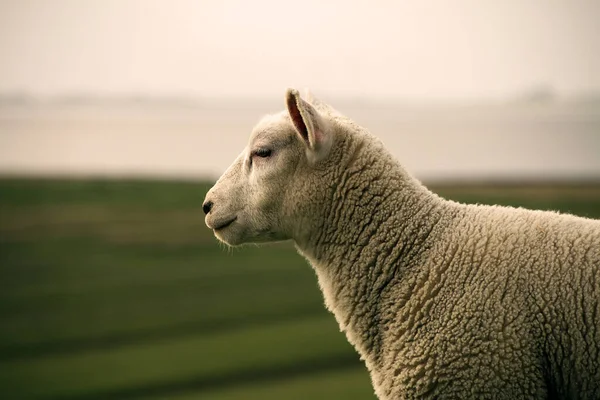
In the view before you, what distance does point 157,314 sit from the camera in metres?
20.9

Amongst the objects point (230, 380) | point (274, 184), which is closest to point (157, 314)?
point (230, 380)

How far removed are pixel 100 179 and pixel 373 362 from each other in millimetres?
44017

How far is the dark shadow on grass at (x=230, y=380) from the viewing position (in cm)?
1442

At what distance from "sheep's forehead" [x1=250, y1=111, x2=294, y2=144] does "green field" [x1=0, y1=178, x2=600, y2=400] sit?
96.7 inches

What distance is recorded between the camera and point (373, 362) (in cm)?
476

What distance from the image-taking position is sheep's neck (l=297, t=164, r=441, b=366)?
481cm

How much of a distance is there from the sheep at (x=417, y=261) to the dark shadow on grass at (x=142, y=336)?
45.4 feet

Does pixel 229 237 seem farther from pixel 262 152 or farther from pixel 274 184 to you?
pixel 262 152

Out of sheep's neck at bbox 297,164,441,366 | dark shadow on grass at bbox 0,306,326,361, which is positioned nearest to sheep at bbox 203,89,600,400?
sheep's neck at bbox 297,164,441,366

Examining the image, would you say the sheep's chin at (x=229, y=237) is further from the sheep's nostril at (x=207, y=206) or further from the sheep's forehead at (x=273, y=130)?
the sheep's forehead at (x=273, y=130)

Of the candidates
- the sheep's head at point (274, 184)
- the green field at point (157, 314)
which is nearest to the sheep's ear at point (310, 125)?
the sheep's head at point (274, 184)

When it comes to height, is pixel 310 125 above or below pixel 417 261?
above

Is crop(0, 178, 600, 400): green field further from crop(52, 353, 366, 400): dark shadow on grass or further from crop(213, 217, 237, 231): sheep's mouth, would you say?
crop(213, 217, 237, 231): sheep's mouth

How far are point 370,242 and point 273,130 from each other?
90 centimetres
